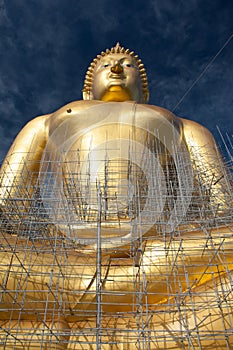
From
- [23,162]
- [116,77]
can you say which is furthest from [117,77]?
[23,162]

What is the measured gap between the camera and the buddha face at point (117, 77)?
6.16m

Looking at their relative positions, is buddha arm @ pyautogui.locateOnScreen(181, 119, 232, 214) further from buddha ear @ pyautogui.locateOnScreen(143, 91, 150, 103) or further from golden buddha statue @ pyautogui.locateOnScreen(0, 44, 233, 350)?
buddha ear @ pyautogui.locateOnScreen(143, 91, 150, 103)

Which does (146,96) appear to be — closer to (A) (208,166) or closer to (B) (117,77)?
(B) (117,77)

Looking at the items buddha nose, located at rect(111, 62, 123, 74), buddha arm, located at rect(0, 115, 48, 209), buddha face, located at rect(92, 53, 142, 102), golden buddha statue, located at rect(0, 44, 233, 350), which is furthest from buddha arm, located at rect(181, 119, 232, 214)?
buddha arm, located at rect(0, 115, 48, 209)

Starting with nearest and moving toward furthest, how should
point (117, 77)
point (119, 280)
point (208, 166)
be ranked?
1. point (119, 280)
2. point (208, 166)
3. point (117, 77)

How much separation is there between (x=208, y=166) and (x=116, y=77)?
228 cm

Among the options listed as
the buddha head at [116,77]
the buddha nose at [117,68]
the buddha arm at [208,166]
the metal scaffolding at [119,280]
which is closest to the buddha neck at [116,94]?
the buddha head at [116,77]

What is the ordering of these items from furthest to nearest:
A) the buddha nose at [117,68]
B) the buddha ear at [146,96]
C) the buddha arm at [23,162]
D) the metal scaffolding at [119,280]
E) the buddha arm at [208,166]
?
the buddha ear at [146,96] → the buddha nose at [117,68] → the buddha arm at [23,162] → the buddha arm at [208,166] → the metal scaffolding at [119,280]

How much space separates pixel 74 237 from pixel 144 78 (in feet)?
13.2

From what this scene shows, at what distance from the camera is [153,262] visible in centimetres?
340

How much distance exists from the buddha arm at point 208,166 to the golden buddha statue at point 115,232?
22 mm

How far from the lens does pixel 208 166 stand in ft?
16.4

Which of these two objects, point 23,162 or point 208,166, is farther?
point 23,162

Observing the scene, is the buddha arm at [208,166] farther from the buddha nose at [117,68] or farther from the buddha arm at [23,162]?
the buddha arm at [23,162]
